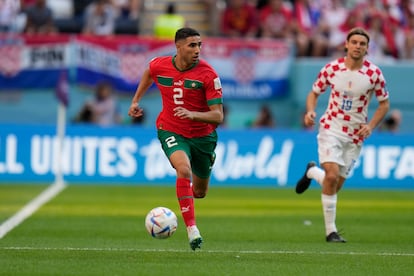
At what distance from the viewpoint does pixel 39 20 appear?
2530 centimetres

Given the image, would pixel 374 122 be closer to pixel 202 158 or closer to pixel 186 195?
pixel 202 158

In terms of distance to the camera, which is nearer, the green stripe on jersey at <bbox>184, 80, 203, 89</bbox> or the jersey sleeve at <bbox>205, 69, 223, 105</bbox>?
the jersey sleeve at <bbox>205, 69, 223, 105</bbox>

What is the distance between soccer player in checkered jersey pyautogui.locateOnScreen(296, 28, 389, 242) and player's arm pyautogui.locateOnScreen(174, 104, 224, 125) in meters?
1.83

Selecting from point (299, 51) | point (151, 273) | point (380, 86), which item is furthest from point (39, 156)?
point (151, 273)

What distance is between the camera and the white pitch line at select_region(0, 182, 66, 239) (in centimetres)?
1408

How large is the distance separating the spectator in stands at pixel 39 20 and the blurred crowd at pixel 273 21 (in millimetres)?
91

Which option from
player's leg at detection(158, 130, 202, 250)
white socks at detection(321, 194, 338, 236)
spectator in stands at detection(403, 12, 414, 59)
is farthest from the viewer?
spectator in stands at detection(403, 12, 414, 59)

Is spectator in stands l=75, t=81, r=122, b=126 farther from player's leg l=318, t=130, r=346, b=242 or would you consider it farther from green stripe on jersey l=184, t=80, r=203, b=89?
green stripe on jersey l=184, t=80, r=203, b=89

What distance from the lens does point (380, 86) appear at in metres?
13.3

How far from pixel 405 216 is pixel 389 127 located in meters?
8.58

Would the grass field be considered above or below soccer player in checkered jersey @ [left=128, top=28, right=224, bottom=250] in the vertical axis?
below

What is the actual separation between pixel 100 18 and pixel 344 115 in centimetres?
1347

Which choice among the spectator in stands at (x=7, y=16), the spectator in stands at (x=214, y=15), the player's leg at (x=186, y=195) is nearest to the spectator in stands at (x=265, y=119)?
the spectator in stands at (x=214, y=15)

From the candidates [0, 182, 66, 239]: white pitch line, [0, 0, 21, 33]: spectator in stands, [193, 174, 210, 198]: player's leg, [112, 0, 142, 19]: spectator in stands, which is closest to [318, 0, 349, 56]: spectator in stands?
[112, 0, 142, 19]: spectator in stands
